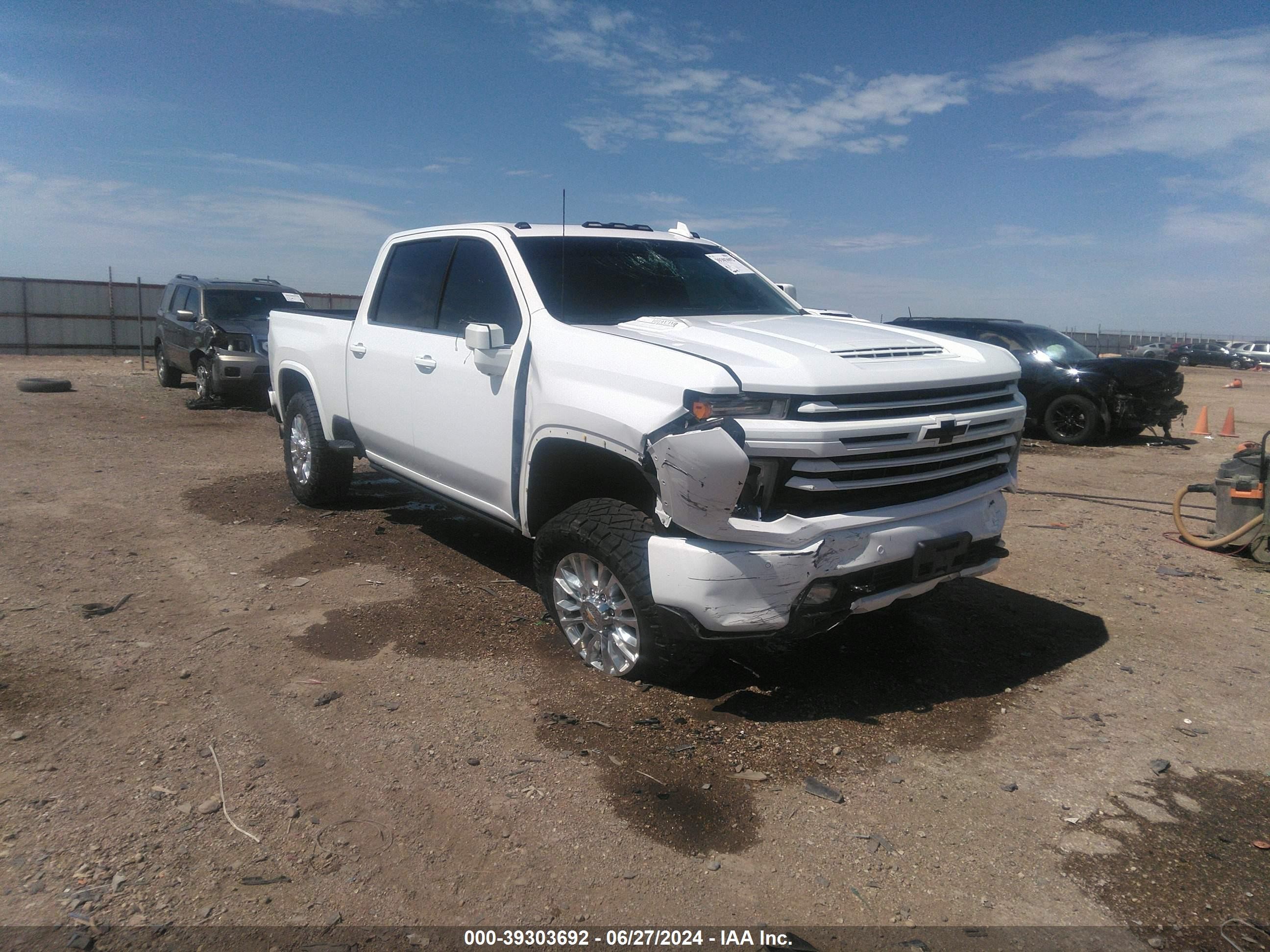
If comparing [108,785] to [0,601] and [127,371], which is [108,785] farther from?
[127,371]

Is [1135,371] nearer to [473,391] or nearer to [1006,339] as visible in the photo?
[1006,339]

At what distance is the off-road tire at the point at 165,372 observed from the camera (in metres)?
15.4

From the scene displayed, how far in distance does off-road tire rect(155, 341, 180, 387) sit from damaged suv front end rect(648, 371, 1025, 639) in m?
14.6

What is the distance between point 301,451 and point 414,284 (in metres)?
2.26

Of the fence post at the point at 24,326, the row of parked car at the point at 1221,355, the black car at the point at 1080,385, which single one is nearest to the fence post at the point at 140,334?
the fence post at the point at 24,326

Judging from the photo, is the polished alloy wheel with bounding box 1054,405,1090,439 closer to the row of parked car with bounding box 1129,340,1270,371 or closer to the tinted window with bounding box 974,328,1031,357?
the tinted window with bounding box 974,328,1031,357

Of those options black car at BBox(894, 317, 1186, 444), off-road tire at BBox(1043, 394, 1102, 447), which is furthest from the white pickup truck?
off-road tire at BBox(1043, 394, 1102, 447)

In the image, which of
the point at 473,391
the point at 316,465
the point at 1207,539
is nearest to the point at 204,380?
the point at 316,465

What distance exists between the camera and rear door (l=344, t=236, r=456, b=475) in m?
5.17

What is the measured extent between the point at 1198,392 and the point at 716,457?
2455 centimetres

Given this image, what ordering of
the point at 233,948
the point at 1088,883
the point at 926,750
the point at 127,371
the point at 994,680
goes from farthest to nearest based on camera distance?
the point at 127,371 → the point at 994,680 → the point at 926,750 → the point at 1088,883 → the point at 233,948

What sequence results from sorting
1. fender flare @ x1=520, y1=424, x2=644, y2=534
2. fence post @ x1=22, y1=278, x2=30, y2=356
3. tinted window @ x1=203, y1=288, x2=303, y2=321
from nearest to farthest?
fender flare @ x1=520, y1=424, x2=644, y2=534, tinted window @ x1=203, y1=288, x2=303, y2=321, fence post @ x1=22, y1=278, x2=30, y2=356

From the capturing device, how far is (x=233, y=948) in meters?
2.28

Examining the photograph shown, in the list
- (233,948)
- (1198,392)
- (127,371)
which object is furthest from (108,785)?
(1198,392)
